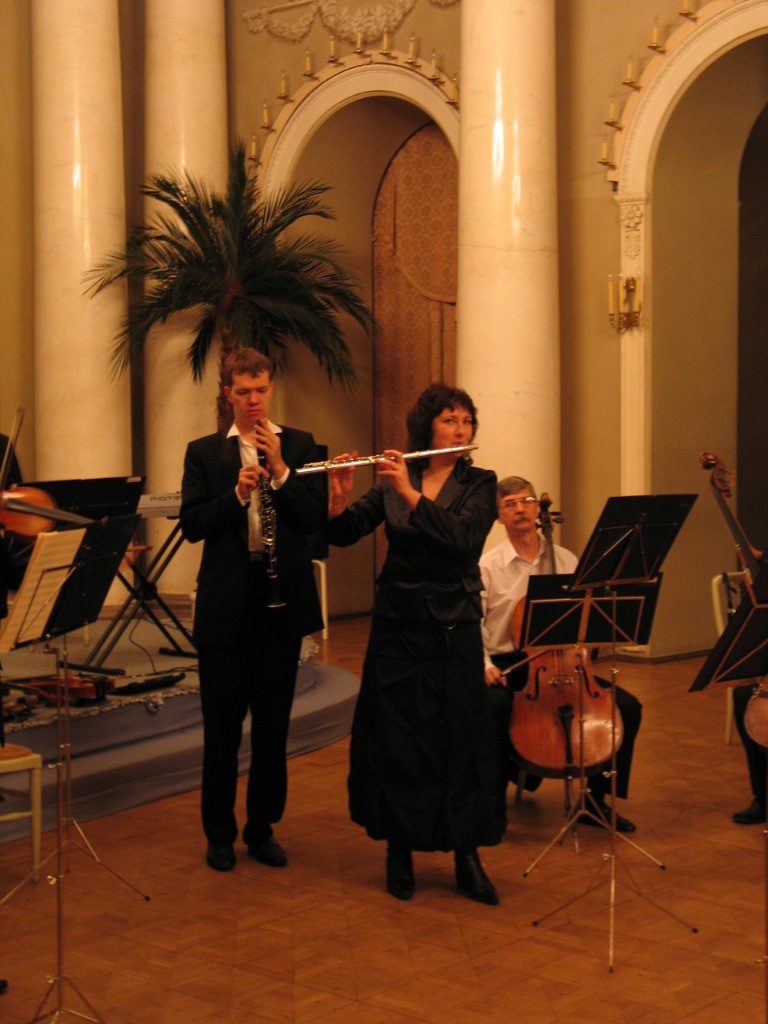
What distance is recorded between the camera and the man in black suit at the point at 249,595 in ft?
13.8

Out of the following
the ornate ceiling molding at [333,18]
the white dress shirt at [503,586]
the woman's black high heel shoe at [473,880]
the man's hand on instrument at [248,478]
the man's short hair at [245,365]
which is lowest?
the woman's black high heel shoe at [473,880]

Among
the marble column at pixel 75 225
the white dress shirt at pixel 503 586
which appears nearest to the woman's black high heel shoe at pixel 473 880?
the white dress shirt at pixel 503 586

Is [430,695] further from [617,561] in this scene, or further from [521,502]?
[521,502]

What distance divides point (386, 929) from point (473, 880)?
0.39 m

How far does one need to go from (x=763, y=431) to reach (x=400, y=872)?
298 inches

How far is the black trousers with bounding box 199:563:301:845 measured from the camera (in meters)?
4.32

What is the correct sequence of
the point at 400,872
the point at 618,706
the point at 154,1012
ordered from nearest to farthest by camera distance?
the point at 154,1012 < the point at 400,872 < the point at 618,706

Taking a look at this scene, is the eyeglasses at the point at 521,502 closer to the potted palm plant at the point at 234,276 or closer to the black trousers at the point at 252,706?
the black trousers at the point at 252,706

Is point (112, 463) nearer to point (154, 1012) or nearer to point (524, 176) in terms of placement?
point (524, 176)

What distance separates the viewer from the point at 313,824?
16.1ft

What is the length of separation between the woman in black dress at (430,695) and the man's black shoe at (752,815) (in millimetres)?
1255

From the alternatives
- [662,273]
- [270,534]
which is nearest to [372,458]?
[270,534]

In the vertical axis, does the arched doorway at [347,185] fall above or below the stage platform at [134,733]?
above

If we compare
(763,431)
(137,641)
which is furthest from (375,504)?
(763,431)
